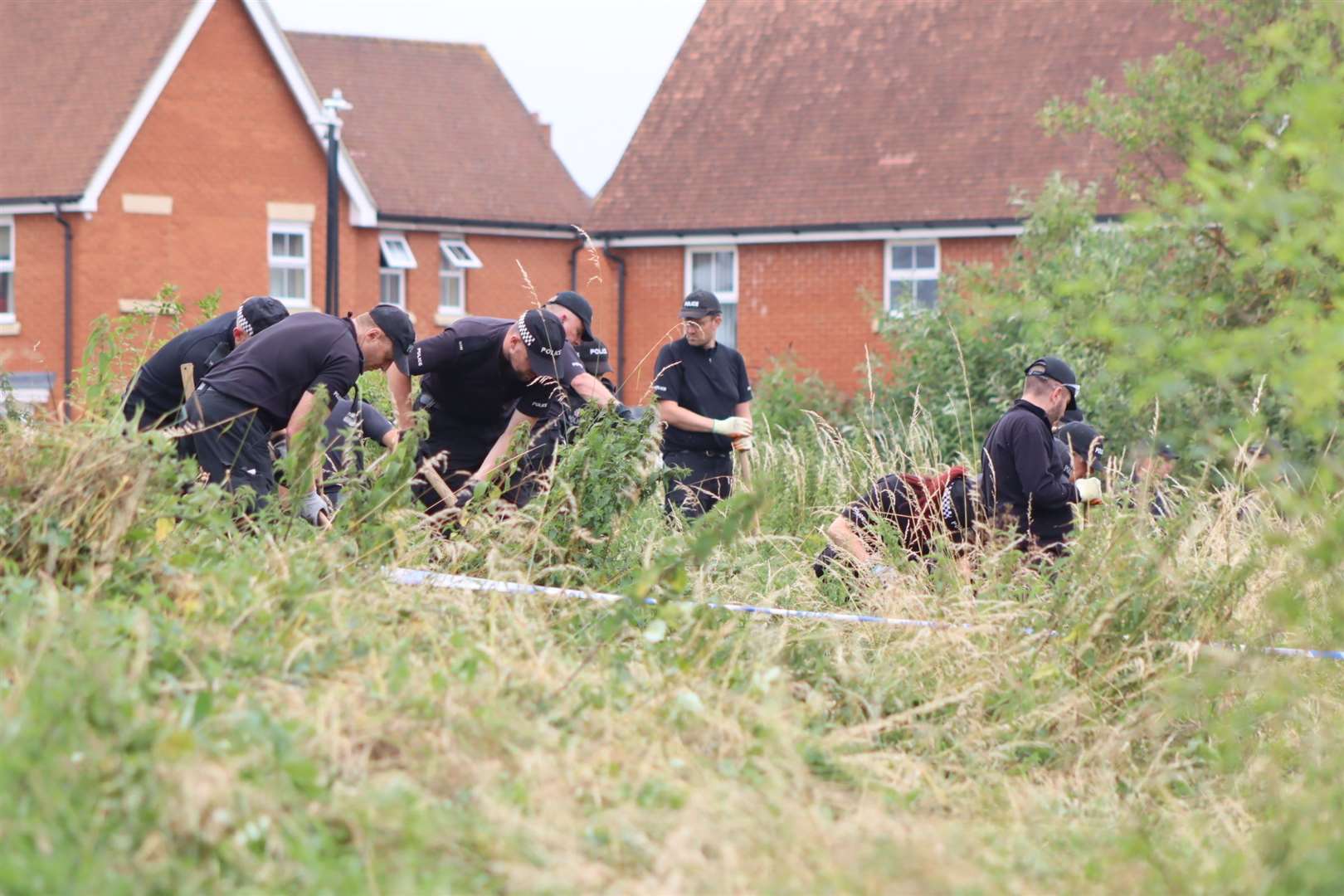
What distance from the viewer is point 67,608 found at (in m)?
Result: 5.08

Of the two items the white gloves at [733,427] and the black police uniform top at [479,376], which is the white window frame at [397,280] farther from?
the black police uniform top at [479,376]

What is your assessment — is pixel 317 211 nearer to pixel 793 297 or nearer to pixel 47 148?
pixel 47 148

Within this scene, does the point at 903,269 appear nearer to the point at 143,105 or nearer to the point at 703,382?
the point at 143,105

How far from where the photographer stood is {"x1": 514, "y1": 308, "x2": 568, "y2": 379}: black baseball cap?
7.92m

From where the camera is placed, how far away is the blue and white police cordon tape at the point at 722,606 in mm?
6047

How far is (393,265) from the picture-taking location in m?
30.0

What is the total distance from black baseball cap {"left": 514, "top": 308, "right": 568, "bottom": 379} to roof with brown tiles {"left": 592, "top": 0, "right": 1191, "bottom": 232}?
1830 centimetres

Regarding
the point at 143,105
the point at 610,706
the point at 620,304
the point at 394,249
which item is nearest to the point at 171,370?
the point at 610,706

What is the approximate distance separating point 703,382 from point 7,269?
68.3 feet

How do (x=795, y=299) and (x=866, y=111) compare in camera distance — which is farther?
(x=866, y=111)

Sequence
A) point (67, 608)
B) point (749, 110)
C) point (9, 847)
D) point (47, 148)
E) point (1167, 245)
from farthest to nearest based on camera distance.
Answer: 1. point (749, 110)
2. point (47, 148)
3. point (1167, 245)
4. point (67, 608)
5. point (9, 847)

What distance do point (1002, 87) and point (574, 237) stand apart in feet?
26.9

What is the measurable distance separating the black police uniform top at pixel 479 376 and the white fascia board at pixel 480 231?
21.9 m

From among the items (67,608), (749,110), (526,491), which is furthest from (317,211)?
(67,608)
